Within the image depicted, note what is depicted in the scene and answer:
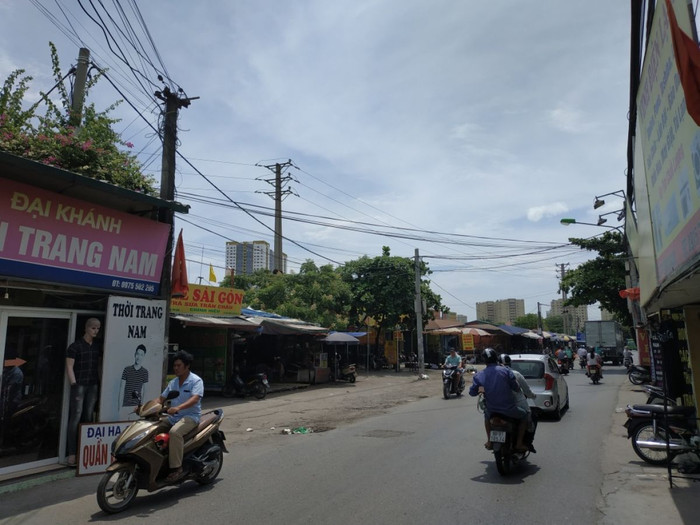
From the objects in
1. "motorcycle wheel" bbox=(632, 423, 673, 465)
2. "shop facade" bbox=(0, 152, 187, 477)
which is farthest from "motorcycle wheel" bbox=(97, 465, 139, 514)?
"motorcycle wheel" bbox=(632, 423, 673, 465)

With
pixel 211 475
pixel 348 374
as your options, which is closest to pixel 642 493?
pixel 211 475

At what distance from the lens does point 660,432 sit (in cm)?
693

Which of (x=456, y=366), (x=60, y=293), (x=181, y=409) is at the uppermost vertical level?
(x=60, y=293)

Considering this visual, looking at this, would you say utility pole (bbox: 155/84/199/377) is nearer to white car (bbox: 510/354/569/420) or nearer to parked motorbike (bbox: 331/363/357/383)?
white car (bbox: 510/354/569/420)

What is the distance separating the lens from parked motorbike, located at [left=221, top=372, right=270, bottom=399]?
53.5 ft

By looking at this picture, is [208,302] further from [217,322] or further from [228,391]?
[228,391]

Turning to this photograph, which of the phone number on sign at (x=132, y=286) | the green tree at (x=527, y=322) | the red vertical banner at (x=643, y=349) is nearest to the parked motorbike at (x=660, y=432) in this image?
the phone number on sign at (x=132, y=286)

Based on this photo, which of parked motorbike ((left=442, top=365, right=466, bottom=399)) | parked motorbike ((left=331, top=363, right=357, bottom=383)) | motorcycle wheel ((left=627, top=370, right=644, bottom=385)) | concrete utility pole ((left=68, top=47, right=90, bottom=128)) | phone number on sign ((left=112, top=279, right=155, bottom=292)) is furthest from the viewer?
parked motorbike ((left=331, top=363, right=357, bottom=383))

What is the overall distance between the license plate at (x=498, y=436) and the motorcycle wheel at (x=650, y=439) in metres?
2.47

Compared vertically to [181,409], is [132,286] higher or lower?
higher

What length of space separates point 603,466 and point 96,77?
1215 cm

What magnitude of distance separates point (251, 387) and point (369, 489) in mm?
11259

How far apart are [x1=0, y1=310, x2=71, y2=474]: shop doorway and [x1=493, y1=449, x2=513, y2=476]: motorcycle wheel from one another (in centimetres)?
637

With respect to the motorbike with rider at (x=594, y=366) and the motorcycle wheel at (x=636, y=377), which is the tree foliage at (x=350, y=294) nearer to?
the motorbike with rider at (x=594, y=366)
